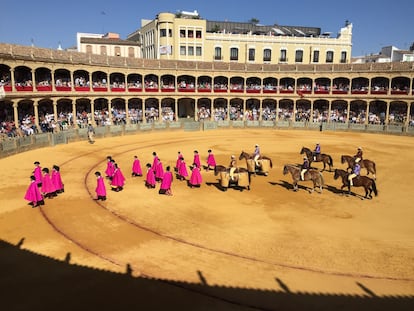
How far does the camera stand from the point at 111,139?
→ 3503 centimetres

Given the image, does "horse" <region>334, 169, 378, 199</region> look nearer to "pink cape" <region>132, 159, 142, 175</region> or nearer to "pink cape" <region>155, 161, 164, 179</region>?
"pink cape" <region>155, 161, 164, 179</region>

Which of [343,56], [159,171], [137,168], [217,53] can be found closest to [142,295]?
[159,171]

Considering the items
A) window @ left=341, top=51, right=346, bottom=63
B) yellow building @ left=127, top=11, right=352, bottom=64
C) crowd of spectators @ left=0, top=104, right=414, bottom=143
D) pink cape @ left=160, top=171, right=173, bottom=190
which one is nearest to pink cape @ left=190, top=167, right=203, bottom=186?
pink cape @ left=160, top=171, right=173, bottom=190

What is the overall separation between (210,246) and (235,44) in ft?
156

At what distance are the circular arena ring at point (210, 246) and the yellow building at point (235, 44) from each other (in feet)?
122

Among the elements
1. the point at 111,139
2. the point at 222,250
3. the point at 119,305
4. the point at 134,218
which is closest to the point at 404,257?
the point at 222,250

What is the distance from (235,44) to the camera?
178 feet

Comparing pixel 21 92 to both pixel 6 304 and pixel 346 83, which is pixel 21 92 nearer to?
pixel 6 304

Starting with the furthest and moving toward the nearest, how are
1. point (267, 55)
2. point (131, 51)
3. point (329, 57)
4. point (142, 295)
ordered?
point (131, 51) → point (329, 57) → point (267, 55) → point (142, 295)

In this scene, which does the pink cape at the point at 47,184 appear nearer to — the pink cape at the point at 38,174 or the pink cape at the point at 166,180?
the pink cape at the point at 38,174

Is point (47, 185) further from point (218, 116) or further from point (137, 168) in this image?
point (218, 116)

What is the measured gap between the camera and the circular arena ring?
348 inches

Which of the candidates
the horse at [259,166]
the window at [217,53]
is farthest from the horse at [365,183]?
the window at [217,53]

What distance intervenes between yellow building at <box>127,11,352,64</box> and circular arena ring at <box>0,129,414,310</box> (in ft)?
122
